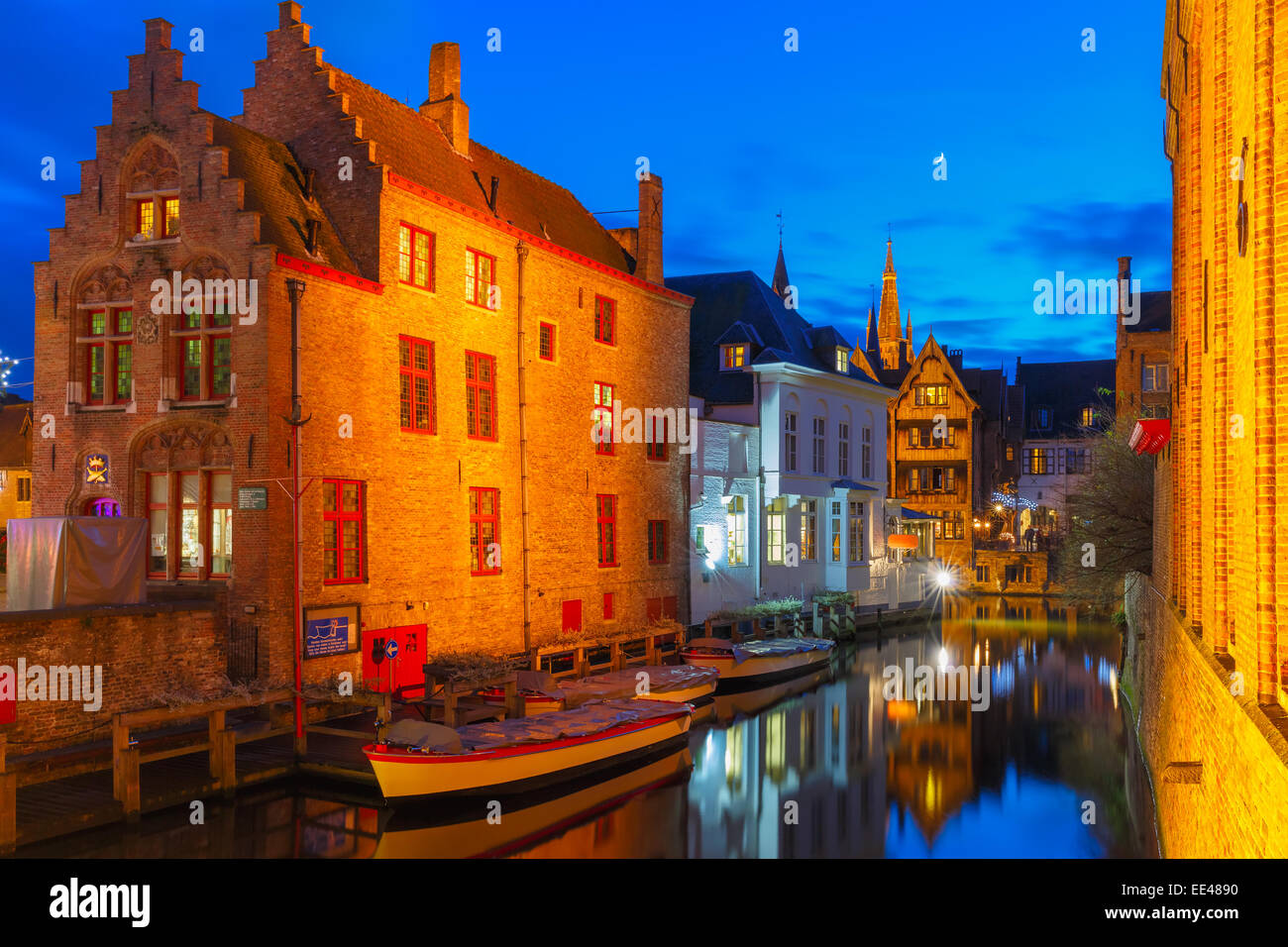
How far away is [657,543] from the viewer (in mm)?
33656

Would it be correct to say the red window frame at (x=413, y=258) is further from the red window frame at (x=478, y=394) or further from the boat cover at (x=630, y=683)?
the boat cover at (x=630, y=683)

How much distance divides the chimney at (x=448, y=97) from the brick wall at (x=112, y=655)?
15.2 m

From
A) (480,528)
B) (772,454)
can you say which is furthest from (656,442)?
(480,528)

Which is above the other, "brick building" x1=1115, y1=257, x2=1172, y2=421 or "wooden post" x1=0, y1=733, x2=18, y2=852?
"brick building" x1=1115, y1=257, x2=1172, y2=421

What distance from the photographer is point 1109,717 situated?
28.7 meters

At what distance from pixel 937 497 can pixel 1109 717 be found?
42.3 m

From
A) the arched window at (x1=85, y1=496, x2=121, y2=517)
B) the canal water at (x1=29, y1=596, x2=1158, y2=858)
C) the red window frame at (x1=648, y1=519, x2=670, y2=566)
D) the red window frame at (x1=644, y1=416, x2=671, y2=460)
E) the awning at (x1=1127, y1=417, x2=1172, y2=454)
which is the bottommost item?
the canal water at (x1=29, y1=596, x2=1158, y2=858)

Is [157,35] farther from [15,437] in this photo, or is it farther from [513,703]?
[15,437]

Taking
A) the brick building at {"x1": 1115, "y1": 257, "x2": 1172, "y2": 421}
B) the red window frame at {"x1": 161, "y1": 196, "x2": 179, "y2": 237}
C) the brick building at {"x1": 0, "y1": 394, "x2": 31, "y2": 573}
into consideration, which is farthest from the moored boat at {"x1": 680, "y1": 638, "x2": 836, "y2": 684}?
the brick building at {"x1": 0, "y1": 394, "x2": 31, "y2": 573}

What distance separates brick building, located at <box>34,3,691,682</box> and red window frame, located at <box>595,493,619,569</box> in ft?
9.98

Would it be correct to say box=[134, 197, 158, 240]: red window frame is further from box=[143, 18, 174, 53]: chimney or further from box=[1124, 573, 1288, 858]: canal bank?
box=[1124, 573, 1288, 858]: canal bank

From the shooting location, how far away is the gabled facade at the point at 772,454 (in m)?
37.2

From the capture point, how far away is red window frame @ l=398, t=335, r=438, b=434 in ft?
A: 76.7
